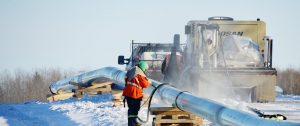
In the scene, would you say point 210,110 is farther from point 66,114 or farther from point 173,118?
point 66,114

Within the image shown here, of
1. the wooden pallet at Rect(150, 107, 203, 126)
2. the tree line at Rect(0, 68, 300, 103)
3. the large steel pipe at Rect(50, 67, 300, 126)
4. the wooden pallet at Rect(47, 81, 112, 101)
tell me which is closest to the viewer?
the large steel pipe at Rect(50, 67, 300, 126)

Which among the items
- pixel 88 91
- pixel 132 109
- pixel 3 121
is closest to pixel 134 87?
pixel 132 109

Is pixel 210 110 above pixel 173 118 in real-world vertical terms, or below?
above

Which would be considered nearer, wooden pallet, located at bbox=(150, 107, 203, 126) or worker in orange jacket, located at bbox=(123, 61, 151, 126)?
wooden pallet, located at bbox=(150, 107, 203, 126)

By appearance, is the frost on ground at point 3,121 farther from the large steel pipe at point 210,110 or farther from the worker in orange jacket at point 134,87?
the worker in orange jacket at point 134,87

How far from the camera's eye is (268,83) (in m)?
18.5

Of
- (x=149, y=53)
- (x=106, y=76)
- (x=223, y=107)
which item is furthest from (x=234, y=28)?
(x=223, y=107)

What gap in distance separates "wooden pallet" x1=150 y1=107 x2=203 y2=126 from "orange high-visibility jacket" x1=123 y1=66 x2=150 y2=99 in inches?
24.9

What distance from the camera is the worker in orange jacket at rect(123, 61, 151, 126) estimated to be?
1190 centimetres

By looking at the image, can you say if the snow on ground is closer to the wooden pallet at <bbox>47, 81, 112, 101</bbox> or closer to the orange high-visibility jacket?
the wooden pallet at <bbox>47, 81, 112, 101</bbox>

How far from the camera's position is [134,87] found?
12.0 m

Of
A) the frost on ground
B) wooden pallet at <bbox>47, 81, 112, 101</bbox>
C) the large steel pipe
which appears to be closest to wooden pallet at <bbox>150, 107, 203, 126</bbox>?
the large steel pipe

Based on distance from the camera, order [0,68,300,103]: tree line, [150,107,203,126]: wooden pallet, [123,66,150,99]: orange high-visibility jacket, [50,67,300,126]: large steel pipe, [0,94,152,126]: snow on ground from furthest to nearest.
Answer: [0,68,300,103]: tree line, [0,94,152,126]: snow on ground, [123,66,150,99]: orange high-visibility jacket, [150,107,203,126]: wooden pallet, [50,67,300,126]: large steel pipe

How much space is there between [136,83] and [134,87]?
0.37 ft
